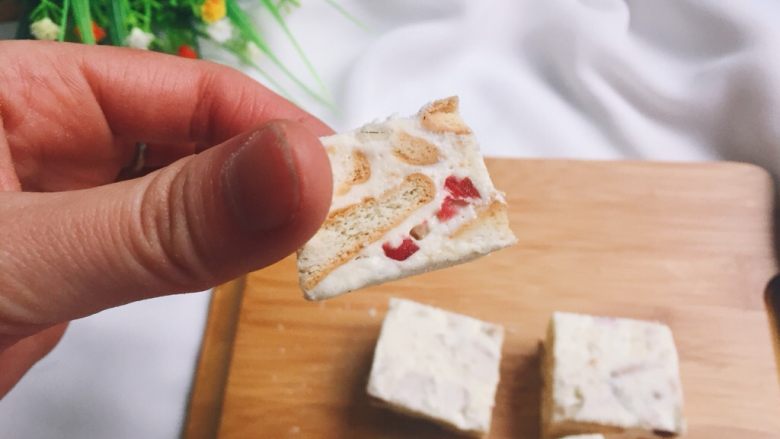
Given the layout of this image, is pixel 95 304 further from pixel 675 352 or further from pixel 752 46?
pixel 752 46

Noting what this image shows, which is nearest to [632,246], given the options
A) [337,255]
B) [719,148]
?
[719,148]

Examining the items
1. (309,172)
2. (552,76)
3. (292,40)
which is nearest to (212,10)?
(292,40)

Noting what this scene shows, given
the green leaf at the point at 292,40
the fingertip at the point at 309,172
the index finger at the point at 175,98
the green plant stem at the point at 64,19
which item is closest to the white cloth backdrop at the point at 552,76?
the green leaf at the point at 292,40

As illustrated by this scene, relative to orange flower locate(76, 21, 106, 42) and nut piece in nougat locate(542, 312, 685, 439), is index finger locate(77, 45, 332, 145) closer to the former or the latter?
orange flower locate(76, 21, 106, 42)

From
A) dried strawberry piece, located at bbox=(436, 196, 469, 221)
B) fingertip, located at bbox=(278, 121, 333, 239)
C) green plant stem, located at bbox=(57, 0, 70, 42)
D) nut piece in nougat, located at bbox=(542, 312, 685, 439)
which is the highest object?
fingertip, located at bbox=(278, 121, 333, 239)

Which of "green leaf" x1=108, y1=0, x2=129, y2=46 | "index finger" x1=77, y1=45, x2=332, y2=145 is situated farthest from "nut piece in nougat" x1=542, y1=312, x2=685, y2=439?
"green leaf" x1=108, y1=0, x2=129, y2=46

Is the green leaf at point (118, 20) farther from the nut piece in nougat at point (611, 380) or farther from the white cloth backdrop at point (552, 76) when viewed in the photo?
the nut piece in nougat at point (611, 380)
